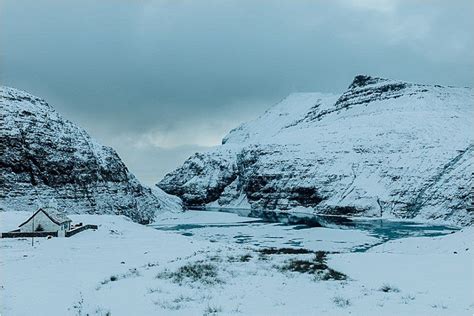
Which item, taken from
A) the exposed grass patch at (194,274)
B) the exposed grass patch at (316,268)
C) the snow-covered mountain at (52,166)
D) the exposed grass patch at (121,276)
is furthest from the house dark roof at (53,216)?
the snow-covered mountain at (52,166)

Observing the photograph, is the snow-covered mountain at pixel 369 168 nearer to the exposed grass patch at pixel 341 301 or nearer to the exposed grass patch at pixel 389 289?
the exposed grass patch at pixel 389 289

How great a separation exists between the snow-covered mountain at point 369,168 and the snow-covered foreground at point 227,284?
79.2 meters

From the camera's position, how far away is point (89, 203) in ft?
309

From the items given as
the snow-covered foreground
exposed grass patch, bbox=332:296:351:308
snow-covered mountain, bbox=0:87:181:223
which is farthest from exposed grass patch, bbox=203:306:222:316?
snow-covered mountain, bbox=0:87:181:223

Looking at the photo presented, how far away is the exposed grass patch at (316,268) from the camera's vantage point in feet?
78.7

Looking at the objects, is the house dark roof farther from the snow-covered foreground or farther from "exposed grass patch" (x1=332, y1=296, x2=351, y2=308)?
"exposed grass patch" (x1=332, y1=296, x2=351, y2=308)

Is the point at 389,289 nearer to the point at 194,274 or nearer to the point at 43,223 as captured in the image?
Result: the point at 194,274

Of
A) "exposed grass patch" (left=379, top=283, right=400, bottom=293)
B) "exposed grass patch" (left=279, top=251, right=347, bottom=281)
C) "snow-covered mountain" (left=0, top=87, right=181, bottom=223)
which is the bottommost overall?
"exposed grass patch" (left=379, top=283, right=400, bottom=293)

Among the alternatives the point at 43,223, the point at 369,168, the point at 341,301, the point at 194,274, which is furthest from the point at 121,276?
the point at 369,168

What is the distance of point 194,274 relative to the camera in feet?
82.0

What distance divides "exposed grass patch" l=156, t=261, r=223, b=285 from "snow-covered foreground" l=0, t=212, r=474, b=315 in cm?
5

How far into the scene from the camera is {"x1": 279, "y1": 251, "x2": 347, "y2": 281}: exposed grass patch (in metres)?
24.0

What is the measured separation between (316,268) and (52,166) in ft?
263

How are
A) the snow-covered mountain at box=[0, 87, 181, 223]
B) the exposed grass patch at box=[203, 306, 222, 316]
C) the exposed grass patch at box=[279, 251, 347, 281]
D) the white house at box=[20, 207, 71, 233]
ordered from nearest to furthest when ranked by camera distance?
the exposed grass patch at box=[203, 306, 222, 316], the exposed grass patch at box=[279, 251, 347, 281], the white house at box=[20, 207, 71, 233], the snow-covered mountain at box=[0, 87, 181, 223]
